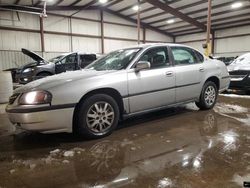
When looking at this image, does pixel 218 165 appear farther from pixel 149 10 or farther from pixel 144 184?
pixel 149 10

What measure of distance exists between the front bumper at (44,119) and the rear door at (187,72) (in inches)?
78.8

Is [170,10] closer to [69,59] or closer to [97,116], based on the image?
[69,59]

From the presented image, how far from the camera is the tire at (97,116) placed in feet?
10.0

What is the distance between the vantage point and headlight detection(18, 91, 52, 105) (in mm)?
2836

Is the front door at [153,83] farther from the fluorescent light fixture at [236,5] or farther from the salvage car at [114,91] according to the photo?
the fluorescent light fixture at [236,5]

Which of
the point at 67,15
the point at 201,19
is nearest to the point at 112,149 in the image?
the point at 67,15

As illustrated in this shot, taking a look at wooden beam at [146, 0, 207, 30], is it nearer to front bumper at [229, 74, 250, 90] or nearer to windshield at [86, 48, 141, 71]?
front bumper at [229, 74, 250, 90]

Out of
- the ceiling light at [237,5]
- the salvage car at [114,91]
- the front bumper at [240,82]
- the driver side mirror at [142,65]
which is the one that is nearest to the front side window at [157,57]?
the salvage car at [114,91]

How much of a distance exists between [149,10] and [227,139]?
15277 millimetres

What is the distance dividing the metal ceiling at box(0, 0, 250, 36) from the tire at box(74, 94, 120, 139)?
12.0m

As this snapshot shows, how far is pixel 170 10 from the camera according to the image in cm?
1527

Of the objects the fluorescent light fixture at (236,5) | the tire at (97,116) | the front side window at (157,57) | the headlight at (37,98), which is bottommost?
the tire at (97,116)

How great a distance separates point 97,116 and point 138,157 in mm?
898

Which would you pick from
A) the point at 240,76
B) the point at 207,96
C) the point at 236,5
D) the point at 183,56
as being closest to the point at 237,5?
the point at 236,5
